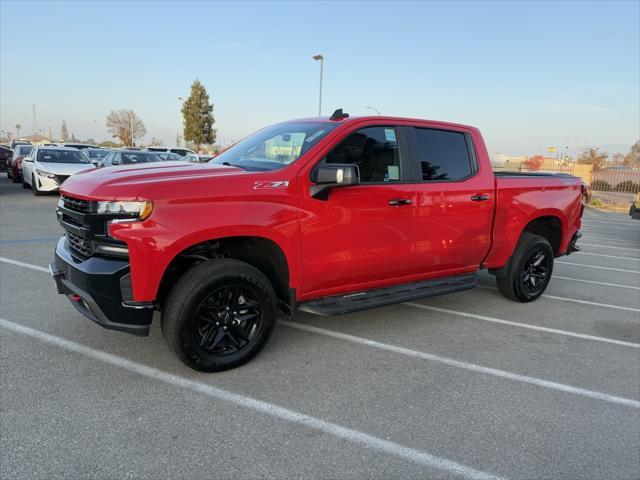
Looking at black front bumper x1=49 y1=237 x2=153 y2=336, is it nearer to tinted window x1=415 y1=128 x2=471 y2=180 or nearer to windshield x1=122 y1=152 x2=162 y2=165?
tinted window x1=415 y1=128 x2=471 y2=180

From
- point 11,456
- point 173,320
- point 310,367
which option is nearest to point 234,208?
point 173,320

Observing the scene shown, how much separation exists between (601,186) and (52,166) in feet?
101

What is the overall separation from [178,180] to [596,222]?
16543 millimetres

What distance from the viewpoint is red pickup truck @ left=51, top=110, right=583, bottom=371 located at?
307cm

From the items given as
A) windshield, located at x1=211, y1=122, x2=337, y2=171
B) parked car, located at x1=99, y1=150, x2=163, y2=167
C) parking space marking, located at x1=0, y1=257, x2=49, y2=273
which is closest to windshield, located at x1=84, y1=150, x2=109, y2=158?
parked car, located at x1=99, y1=150, x2=163, y2=167

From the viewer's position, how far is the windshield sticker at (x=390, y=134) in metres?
4.21

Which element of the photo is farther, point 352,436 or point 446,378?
point 446,378

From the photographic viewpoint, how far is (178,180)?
3.15m

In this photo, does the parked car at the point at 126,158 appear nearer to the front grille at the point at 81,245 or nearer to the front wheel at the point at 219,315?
the front grille at the point at 81,245

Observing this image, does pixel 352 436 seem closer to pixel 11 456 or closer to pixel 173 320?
pixel 173 320

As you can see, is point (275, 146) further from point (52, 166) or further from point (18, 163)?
point (18, 163)

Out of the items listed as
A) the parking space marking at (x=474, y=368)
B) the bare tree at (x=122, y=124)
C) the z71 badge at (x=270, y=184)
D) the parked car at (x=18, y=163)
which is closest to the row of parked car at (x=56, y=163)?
the parked car at (x=18, y=163)

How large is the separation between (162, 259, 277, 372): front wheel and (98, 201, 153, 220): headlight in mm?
539

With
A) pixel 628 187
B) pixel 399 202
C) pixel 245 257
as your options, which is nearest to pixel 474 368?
pixel 399 202
